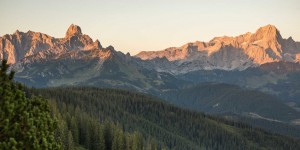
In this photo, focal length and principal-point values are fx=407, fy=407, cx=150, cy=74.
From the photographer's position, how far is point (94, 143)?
161 m

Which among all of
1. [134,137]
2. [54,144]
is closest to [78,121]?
[134,137]

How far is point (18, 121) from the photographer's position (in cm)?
2747

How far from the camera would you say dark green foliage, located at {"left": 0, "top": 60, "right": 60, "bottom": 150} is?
1028 inches

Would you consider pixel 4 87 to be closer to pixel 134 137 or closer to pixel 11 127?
pixel 11 127

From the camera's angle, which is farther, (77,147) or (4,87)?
(77,147)

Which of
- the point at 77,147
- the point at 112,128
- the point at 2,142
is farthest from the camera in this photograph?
the point at 112,128

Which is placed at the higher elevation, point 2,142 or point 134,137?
point 2,142

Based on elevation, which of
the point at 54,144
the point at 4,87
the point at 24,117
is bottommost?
the point at 54,144

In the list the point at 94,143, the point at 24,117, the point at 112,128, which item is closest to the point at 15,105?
the point at 24,117

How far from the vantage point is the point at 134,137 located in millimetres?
165000

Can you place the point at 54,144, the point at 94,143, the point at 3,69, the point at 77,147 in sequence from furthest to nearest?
the point at 94,143, the point at 77,147, the point at 54,144, the point at 3,69

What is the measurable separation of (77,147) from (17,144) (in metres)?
126

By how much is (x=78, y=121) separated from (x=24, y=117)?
14146cm

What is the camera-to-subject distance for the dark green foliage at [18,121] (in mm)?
26109
